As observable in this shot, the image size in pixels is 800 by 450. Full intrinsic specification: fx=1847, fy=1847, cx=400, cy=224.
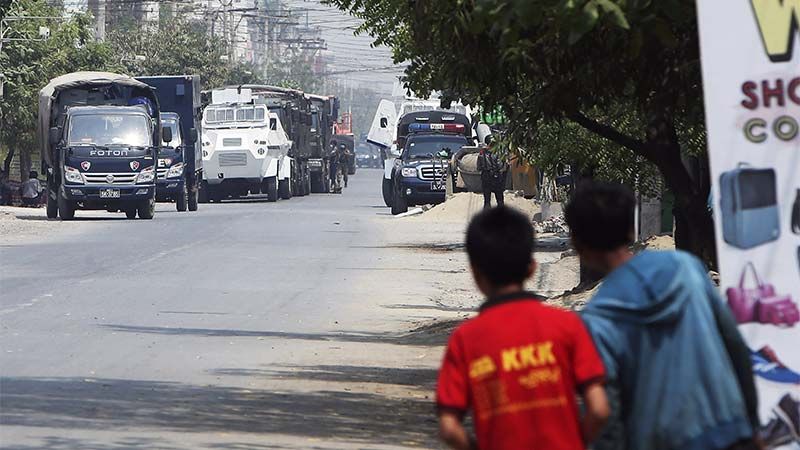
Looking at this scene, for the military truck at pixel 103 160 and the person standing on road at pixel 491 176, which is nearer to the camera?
the person standing on road at pixel 491 176

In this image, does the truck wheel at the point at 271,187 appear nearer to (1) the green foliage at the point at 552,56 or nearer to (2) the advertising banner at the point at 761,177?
(1) the green foliage at the point at 552,56

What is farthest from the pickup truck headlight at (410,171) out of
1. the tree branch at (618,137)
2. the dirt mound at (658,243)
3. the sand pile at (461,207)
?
the tree branch at (618,137)

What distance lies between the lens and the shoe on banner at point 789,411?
20.8ft

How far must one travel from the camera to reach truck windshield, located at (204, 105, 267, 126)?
56.9 m

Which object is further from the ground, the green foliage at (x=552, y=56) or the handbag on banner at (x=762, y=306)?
the green foliage at (x=552, y=56)

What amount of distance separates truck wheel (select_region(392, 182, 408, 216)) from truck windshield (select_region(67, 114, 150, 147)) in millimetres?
10067

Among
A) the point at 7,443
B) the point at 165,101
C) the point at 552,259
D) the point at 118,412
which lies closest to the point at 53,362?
the point at 118,412

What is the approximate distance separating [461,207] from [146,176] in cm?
942

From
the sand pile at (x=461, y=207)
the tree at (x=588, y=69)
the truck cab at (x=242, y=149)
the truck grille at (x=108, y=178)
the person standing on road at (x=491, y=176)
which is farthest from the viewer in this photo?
the truck cab at (x=242, y=149)

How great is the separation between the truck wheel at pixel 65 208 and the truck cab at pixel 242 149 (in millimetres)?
14886

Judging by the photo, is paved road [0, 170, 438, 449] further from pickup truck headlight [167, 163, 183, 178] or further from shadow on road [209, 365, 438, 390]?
pickup truck headlight [167, 163, 183, 178]

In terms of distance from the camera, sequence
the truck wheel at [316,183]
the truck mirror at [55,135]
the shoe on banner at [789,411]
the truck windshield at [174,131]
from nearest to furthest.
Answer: the shoe on banner at [789,411] → the truck mirror at [55,135] → the truck windshield at [174,131] → the truck wheel at [316,183]

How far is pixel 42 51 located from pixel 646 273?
2277 inches

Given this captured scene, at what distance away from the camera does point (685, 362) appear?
480cm
